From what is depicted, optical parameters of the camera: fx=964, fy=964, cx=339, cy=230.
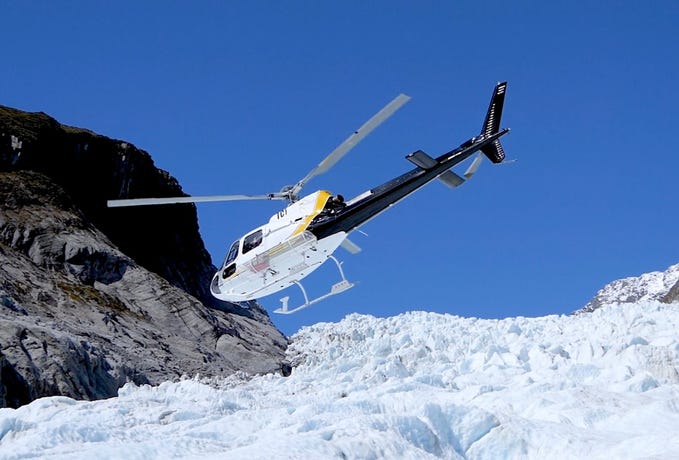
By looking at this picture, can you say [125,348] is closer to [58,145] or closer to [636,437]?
[58,145]

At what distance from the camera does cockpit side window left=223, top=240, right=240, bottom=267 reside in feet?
80.0

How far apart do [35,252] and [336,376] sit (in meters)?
27.1

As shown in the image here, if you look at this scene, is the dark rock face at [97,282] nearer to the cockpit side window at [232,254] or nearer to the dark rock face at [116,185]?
the dark rock face at [116,185]

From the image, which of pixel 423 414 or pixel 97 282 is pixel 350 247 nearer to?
pixel 423 414

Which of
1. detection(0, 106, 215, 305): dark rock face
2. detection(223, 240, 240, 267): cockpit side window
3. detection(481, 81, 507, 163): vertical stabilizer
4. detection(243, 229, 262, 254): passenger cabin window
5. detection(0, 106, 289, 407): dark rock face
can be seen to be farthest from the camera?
detection(0, 106, 215, 305): dark rock face

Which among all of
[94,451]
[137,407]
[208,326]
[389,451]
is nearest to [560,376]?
[389,451]

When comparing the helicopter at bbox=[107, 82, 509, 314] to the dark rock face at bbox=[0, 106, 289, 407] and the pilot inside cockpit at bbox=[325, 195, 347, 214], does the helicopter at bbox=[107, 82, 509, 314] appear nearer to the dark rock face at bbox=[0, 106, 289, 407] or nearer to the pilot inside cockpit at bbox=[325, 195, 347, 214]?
the pilot inside cockpit at bbox=[325, 195, 347, 214]

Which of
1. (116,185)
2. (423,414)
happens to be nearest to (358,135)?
(423,414)

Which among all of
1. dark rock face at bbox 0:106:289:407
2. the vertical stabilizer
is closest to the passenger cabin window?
the vertical stabilizer

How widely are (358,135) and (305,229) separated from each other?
9.01 ft

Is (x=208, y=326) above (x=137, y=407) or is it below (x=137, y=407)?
above

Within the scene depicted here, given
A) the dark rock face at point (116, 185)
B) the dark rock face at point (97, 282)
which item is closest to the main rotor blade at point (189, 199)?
the dark rock face at point (97, 282)

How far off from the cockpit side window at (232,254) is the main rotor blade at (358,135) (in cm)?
250

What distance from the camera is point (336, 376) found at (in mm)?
37656
